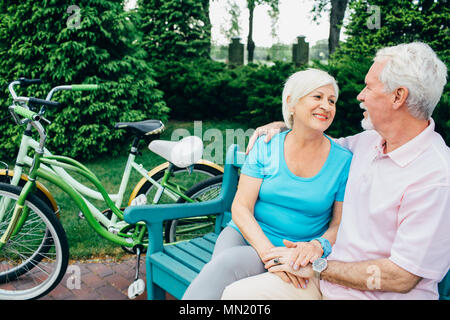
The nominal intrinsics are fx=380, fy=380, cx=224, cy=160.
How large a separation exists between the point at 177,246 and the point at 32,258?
127 centimetres

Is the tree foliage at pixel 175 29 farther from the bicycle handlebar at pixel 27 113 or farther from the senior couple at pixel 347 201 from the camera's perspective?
the senior couple at pixel 347 201

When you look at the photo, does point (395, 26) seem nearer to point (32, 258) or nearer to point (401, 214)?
point (401, 214)

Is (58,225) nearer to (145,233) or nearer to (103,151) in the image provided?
(145,233)

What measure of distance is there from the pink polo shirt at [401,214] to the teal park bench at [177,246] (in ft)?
2.50

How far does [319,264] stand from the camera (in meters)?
1.69

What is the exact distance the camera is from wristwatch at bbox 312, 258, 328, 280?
168 centimetres

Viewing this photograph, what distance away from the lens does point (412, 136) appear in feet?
5.31

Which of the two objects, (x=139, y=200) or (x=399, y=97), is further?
(x=139, y=200)

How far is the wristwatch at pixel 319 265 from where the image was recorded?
1.68m

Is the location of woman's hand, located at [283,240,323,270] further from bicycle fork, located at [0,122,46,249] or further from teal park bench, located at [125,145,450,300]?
bicycle fork, located at [0,122,46,249]

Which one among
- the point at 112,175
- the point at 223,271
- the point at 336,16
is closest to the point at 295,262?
the point at 223,271

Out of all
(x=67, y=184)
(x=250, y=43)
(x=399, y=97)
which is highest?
(x=250, y=43)
